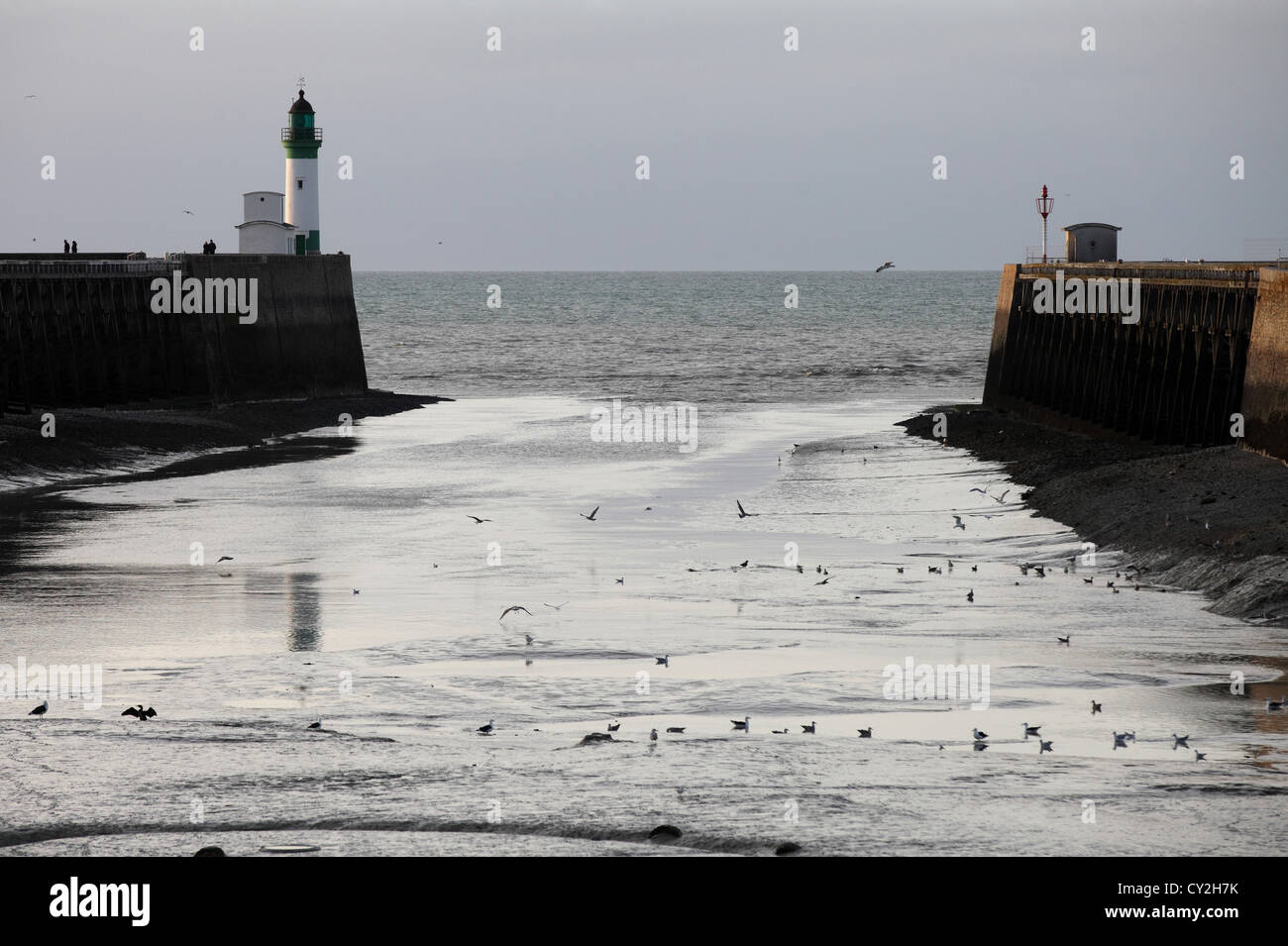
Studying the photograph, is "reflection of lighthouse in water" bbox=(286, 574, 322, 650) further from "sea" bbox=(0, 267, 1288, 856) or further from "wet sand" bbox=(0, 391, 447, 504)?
"wet sand" bbox=(0, 391, 447, 504)

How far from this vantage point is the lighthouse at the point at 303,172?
58.2 meters

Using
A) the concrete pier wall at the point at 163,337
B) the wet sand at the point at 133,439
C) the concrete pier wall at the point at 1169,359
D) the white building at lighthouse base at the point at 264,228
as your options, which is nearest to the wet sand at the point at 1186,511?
the concrete pier wall at the point at 1169,359

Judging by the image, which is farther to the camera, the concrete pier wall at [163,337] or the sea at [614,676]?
the concrete pier wall at [163,337]

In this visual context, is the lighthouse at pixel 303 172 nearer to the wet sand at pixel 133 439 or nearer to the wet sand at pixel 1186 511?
the wet sand at pixel 133 439

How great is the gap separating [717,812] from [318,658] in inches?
229

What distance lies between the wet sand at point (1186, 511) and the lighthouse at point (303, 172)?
3525cm

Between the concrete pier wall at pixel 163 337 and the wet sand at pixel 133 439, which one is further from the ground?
the concrete pier wall at pixel 163 337

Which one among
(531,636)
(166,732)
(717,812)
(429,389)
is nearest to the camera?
(717,812)

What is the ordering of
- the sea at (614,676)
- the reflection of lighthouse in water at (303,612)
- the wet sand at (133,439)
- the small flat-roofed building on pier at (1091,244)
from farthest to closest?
the small flat-roofed building on pier at (1091,244), the wet sand at (133,439), the reflection of lighthouse in water at (303,612), the sea at (614,676)

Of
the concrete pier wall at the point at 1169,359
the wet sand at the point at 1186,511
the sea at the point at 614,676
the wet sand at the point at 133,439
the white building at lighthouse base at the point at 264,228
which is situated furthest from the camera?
the white building at lighthouse base at the point at 264,228

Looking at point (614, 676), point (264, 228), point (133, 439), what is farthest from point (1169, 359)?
point (264, 228)
